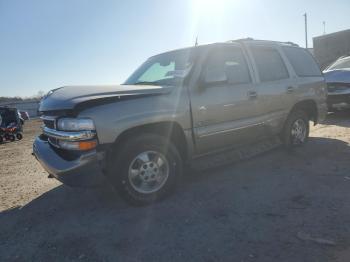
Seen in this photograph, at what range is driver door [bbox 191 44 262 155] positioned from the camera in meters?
4.80

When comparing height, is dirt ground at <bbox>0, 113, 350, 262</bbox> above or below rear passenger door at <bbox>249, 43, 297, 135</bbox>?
below

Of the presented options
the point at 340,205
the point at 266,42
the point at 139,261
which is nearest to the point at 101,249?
the point at 139,261

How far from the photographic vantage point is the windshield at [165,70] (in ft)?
16.1

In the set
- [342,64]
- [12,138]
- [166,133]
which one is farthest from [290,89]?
[12,138]

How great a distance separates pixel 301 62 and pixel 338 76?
4.22m

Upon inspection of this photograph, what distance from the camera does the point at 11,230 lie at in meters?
4.05

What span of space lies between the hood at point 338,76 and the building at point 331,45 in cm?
1126

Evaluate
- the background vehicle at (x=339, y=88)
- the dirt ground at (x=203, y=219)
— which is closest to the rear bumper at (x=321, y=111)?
the dirt ground at (x=203, y=219)

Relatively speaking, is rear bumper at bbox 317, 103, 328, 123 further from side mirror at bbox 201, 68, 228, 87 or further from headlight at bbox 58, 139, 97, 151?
headlight at bbox 58, 139, 97, 151

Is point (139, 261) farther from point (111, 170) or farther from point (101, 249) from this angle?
point (111, 170)

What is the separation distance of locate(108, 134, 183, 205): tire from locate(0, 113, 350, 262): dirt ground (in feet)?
0.57

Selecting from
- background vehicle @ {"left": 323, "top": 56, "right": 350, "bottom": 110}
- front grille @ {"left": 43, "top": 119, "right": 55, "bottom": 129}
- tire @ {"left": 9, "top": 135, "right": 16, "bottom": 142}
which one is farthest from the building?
front grille @ {"left": 43, "top": 119, "right": 55, "bottom": 129}

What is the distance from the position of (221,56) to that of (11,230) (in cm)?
348

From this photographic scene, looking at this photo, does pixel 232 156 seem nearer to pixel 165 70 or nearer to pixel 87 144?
pixel 165 70
